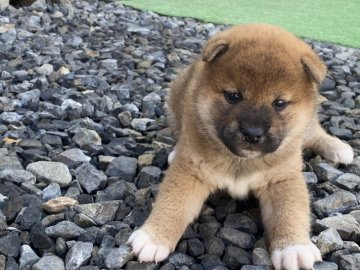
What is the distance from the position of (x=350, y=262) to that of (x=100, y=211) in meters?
1.09

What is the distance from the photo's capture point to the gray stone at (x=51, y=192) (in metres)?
2.62

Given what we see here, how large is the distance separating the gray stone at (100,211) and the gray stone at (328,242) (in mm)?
914

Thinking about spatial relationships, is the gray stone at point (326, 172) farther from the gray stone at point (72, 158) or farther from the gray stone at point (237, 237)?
the gray stone at point (72, 158)

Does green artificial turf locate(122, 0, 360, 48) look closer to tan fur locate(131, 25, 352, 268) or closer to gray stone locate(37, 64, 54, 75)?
gray stone locate(37, 64, 54, 75)

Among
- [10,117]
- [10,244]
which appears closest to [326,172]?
[10,244]

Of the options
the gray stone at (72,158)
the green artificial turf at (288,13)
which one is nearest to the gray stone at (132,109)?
the gray stone at (72,158)

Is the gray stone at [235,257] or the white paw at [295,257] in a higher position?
the white paw at [295,257]

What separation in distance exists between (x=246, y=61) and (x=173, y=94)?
1078mm

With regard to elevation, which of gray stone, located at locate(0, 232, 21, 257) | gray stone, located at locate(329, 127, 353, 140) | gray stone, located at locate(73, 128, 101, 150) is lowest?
gray stone, located at locate(329, 127, 353, 140)

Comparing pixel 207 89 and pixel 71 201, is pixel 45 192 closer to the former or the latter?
pixel 71 201

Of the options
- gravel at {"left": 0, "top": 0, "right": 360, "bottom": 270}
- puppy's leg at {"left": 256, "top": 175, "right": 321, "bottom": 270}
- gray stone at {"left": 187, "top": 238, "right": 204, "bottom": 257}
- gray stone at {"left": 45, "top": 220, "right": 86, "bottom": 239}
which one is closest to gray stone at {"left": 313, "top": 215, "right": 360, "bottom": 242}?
gravel at {"left": 0, "top": 0, "right": 360, "bottom": 270}

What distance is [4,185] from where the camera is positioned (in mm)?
2641

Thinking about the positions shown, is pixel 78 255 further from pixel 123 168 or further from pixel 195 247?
pixel 123 168

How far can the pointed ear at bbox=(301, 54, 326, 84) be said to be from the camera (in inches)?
93.0
